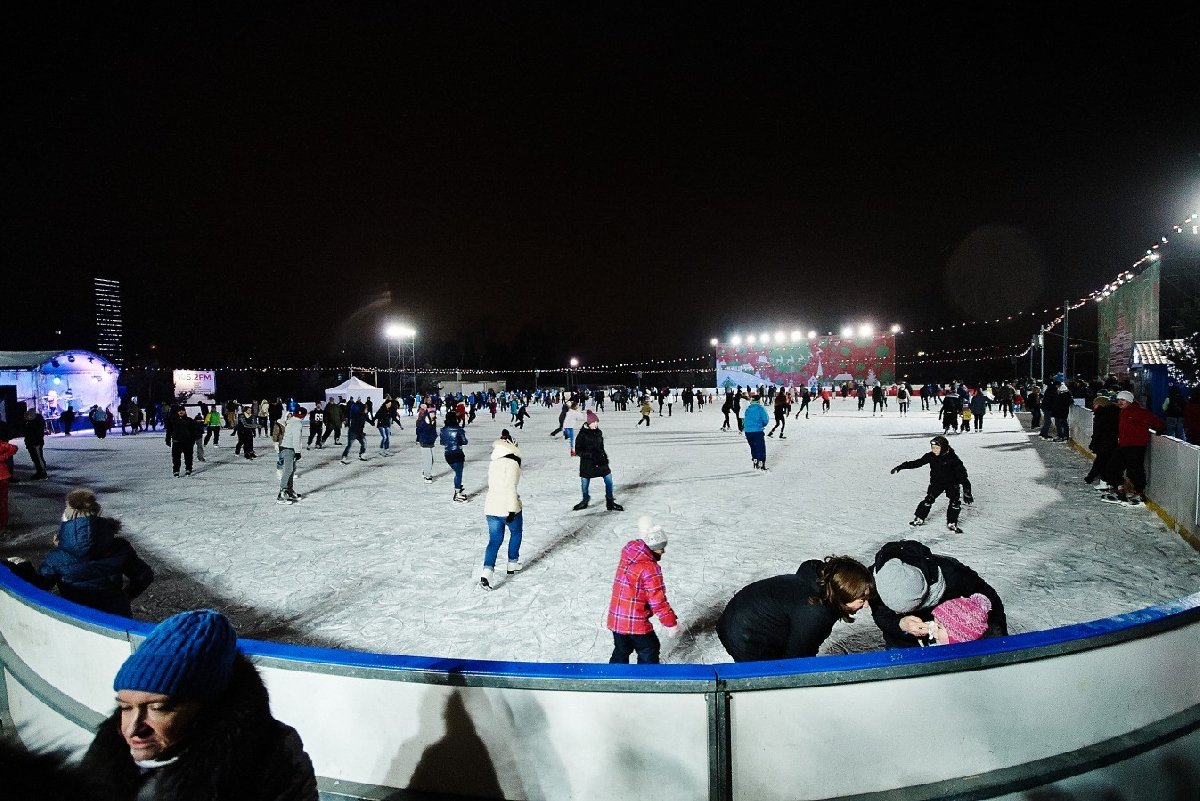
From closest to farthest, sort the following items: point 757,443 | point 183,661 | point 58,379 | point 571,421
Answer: point 183,661
point 757,443
point 571,421
point 58,379

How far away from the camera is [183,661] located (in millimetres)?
1233

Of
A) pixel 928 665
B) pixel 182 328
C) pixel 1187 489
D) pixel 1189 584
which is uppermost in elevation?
pixel 182 328

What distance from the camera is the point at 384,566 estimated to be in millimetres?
5941

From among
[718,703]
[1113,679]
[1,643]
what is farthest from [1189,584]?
[1,643]

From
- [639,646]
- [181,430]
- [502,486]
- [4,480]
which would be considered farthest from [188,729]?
[181,430]

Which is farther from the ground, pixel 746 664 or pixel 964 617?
pixel 746 664

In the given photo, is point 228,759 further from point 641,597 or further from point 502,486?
point 502,486

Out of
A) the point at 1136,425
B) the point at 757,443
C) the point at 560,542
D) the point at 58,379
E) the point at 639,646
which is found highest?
the point at 58,379

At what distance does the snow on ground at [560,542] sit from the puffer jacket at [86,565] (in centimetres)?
124

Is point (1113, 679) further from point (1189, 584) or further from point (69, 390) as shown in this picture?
point (69, 390)

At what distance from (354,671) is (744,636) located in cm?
144

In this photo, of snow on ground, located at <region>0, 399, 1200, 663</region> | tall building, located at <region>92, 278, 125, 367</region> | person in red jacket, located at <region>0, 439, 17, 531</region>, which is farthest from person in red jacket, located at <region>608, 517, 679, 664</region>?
tall building, located at <region>92, 278, 125, 367</region>

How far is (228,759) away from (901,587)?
2168 millimetres

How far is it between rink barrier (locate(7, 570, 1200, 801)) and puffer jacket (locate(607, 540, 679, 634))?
53.5 inches
